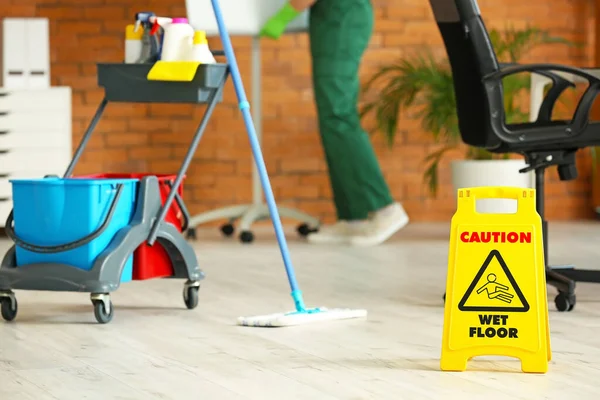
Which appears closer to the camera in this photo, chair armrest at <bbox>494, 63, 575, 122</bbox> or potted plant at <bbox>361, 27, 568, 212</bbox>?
chair armrest at <bbox>494, 63, 575, 122</bbox>

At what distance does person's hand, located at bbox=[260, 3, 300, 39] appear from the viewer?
5.00 metres

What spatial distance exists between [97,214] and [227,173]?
2960 mm

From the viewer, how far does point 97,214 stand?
9.73ft

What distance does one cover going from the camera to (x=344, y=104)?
16.4ft

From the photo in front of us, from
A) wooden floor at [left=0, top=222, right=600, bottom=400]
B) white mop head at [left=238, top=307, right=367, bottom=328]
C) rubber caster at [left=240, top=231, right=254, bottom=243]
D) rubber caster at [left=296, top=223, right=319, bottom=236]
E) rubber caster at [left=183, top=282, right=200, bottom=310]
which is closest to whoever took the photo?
wooden floor at [left=0, top=222, right=600, bottom=400]

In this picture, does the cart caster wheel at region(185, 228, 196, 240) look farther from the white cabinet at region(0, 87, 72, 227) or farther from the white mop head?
the white mop head

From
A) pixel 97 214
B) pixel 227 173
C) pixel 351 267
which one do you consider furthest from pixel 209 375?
pixel 227 173

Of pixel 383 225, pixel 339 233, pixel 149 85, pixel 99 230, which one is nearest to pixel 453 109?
pixel 383 225

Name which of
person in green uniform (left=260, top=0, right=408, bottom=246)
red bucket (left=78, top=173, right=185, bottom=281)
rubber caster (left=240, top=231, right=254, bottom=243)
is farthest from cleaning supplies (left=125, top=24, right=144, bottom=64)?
rubber caster (left=240, top=231, right=254, bottom=243)

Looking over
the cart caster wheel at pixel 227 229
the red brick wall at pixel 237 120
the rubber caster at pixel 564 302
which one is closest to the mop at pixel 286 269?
the rubber caster at pixel 564 302

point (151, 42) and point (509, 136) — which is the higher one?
point (151, 42)

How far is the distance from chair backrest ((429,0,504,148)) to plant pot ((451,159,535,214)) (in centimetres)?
160

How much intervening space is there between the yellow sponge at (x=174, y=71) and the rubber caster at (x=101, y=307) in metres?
0.61

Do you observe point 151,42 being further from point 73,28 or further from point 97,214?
point 73,28
